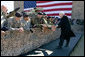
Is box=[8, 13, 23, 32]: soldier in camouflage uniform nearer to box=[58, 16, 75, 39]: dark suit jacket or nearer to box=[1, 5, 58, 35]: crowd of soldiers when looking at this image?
box=[1, 5, 58, 35]: crowd of soldiers

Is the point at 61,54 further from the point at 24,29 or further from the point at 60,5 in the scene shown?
the point at 60,5

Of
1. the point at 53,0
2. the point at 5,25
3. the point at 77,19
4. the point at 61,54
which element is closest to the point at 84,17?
the point at 77,19

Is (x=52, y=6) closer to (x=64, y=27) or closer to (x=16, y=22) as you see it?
(x=64, y=27)

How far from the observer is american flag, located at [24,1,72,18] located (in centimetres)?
1104

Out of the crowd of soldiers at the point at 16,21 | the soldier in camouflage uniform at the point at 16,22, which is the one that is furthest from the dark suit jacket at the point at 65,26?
the soldier in camouflage uniform at the point at 16,22

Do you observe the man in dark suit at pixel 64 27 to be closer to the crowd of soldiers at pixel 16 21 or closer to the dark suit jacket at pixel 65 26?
the dark suit jacket at pixel 65 26

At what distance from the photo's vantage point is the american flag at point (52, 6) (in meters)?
11.0

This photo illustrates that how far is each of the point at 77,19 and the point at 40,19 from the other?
745 cm

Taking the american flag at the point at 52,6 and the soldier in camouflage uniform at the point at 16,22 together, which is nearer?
the soldier in camouflage uniform at the point at 16,22

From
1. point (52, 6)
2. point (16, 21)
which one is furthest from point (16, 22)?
point (52, 6)

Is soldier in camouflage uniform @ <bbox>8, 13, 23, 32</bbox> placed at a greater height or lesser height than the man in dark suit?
greater

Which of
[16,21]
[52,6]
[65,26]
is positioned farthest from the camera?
[52,6]

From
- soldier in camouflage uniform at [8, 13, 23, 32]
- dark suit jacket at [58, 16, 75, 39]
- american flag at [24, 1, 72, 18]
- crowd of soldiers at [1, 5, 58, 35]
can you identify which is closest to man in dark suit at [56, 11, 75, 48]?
dark suit jacket at [58, 16, 75, 39]

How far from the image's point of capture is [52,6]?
11047 mm
